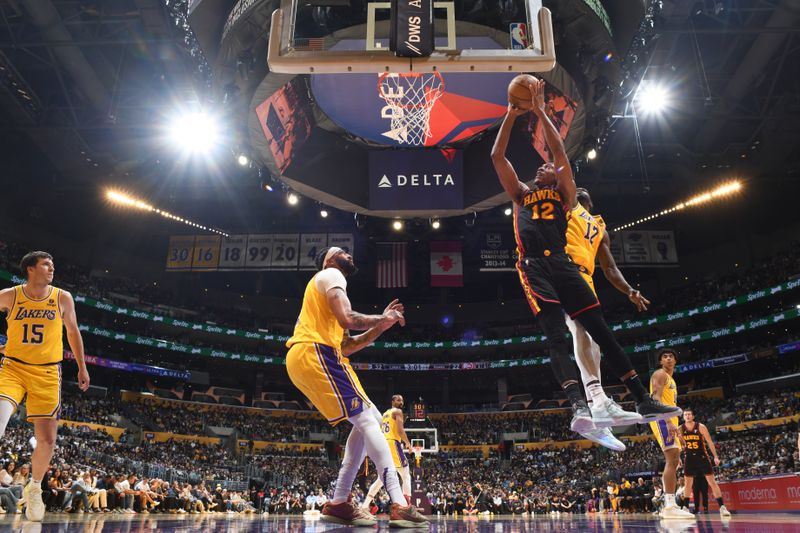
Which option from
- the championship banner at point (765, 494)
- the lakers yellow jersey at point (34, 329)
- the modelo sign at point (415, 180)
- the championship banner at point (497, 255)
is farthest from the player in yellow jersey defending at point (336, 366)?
the championship banner at point (497, 255)

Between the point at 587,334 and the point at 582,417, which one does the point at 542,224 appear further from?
the point at 582,417

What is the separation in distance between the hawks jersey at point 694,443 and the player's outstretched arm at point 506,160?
659 centimetres

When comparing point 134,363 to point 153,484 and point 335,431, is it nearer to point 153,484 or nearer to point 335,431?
point 335,431

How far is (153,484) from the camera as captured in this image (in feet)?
53.2

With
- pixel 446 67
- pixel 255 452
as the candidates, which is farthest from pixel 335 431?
pixel 446 67

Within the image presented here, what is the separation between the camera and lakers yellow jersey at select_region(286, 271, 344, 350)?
4.34 metres

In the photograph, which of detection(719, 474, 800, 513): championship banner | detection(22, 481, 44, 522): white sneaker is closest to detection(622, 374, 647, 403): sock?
detection(22, 481, 44, 522): white sneaker

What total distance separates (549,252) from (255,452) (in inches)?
1297

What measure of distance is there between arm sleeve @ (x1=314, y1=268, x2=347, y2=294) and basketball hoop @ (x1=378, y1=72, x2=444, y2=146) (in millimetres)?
9025

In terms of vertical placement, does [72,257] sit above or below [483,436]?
above

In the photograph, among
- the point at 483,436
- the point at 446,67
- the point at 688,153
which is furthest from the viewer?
the point at 483,436

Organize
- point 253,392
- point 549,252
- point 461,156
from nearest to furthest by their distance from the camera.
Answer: point 549,252
point 461,156
point 253,392

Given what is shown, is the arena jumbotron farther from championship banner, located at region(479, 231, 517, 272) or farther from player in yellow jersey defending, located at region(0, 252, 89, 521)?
championship banner, located at region(479, 231, 517, 272)

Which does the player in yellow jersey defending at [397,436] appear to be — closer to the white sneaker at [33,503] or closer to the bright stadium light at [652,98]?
the white sneaker at [33,503]
